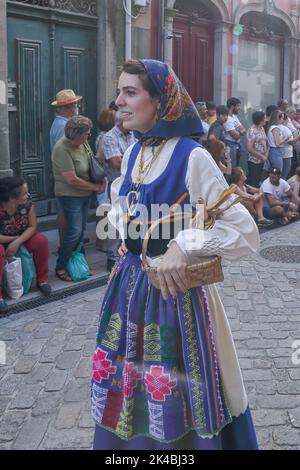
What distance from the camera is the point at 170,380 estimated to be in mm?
2590

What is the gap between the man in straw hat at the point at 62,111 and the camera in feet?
24.4

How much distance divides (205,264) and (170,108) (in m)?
0.66

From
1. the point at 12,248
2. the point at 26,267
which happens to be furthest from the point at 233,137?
the point at 12,248

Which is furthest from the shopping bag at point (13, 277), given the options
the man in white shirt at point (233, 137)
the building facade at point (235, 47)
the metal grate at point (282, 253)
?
the building facade at point (235, 47)

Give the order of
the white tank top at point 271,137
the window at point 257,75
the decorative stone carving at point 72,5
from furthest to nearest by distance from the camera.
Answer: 1. the window at point 257,75
2. the white tank top at point 271,137
3. the decorative stone carving at point 72,5

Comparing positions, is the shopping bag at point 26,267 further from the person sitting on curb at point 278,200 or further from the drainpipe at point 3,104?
the person sitting on curb at point 278,200

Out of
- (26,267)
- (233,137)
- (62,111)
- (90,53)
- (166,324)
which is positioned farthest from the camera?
(233,137)

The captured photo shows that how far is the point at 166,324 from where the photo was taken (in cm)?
260

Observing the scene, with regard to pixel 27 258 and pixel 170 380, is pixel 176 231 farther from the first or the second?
pixel 27 258

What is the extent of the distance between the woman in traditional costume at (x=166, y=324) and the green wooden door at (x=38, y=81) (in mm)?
6080

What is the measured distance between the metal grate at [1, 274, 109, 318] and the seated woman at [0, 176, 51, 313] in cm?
9

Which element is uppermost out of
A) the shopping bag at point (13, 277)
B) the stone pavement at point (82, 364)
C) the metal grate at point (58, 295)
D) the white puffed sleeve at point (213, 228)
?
the white puffed sleeve at point (213, 228)

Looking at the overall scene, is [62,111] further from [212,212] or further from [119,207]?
[212,212]

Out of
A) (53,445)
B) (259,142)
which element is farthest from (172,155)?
(259,142)
